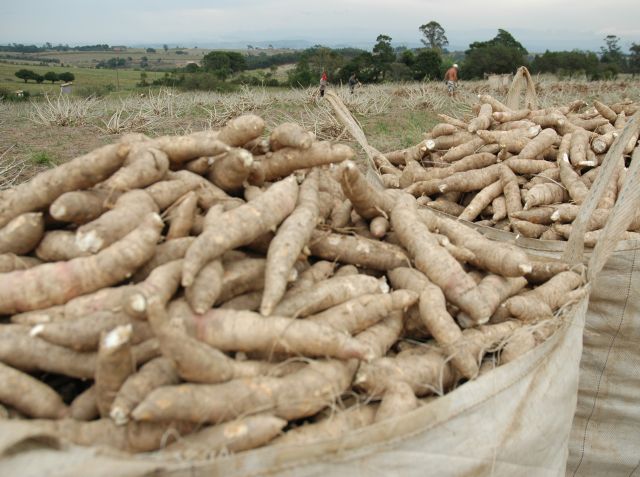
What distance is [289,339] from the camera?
68.8 inches

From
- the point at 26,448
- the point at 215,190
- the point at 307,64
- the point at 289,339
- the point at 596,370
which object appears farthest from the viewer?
the point at 307,64

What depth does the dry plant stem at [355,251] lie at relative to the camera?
229cm

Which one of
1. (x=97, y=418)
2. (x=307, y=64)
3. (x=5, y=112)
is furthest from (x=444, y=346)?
(x=307, y=64)

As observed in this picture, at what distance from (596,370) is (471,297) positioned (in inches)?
55.9

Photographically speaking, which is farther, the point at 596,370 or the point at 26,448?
the point at 596,370

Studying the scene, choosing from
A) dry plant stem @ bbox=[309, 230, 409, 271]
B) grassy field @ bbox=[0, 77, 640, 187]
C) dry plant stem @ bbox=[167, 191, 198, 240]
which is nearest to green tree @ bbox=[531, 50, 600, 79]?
grassy field @ bbox=[0, 77, 640, 187]

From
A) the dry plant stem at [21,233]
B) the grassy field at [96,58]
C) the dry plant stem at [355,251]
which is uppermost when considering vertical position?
the grassy field at [96,58]

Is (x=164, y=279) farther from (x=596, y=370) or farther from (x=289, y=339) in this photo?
(x=596, y=370)

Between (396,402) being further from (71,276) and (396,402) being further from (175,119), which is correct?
(175,119)

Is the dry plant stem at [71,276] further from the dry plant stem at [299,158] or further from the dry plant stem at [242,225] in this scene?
the dry plant stem at [299,158]

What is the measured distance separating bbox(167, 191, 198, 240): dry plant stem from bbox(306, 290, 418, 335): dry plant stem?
63 cm

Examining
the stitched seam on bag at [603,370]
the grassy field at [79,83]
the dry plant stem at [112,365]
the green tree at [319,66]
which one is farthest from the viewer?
the green tree at [319,66]

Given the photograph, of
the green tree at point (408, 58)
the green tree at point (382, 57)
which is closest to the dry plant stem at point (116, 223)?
the green tree at point (382, 57)

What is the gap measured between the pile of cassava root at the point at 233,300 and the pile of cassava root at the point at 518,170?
1158 mm
